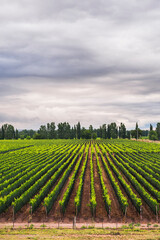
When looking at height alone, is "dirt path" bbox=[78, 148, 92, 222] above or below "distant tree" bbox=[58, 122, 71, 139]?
below

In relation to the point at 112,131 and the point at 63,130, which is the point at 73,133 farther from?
the point at 112,131

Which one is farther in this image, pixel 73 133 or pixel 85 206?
pixel 73 133

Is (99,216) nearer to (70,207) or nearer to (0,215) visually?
(70,207)

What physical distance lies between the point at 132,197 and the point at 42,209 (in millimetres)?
10016

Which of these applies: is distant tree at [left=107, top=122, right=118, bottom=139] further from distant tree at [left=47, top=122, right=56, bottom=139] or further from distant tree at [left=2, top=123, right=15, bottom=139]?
distant tree at [left=2, top=123, right=15, bottom=139]

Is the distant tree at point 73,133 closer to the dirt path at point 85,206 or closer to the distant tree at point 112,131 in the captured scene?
the distant tree at point 112,131

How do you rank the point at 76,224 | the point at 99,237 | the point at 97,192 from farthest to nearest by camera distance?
the point at 97,192 → the point at 76,224 → the point at 99,237

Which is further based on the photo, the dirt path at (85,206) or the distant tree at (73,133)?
the distant tree at (73,133)

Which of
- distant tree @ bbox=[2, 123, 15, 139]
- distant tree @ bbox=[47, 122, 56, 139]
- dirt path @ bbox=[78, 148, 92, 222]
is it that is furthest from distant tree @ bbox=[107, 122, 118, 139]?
dirt path @ bbox=[78, 148, 92, 222]

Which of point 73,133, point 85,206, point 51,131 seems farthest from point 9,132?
point 85,206

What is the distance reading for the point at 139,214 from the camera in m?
20.1

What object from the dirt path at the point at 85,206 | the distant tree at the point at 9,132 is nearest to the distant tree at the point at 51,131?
the distant tree at the point at 9,132

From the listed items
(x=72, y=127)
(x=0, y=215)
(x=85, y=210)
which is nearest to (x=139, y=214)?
(x=85, y=210)

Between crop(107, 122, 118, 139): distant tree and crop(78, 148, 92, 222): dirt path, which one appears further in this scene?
crop(107, 122, 118, 139): distant tree
